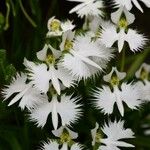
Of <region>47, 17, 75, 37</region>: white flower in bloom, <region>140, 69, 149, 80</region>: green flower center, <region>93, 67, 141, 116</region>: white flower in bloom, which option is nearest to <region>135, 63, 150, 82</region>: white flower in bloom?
<region>140, 69, 149, 80</region>: green flower center

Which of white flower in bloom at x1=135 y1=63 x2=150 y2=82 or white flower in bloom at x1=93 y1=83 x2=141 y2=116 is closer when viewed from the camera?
white flower in bloom at x1=93 y1=83 x2=141 y2=116

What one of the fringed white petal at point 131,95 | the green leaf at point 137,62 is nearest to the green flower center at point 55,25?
the fringed white petal at point 131,95

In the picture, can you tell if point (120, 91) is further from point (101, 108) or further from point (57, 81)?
point (57, 81)

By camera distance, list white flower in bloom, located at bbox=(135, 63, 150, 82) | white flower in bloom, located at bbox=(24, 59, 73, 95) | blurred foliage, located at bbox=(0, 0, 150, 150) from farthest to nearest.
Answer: white flower in bloom, located at bbox=(135, 63, 150, 82), blurred foliage, located at bbox=(0, 0, 150, 150), white flower in bloom, located at bbox=(24, 59, 73, 95)

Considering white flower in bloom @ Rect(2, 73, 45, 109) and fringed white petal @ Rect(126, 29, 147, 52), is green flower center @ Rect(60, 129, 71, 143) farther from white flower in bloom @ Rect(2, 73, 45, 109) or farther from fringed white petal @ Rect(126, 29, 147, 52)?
fringed white petal @ Rect(126, 29, 147, 52)

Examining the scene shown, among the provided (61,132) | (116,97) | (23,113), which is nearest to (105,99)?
(116,97)

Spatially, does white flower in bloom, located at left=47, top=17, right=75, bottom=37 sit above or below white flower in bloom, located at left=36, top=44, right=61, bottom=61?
above

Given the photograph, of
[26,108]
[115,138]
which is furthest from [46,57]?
[115,138]

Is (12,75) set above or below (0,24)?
below
